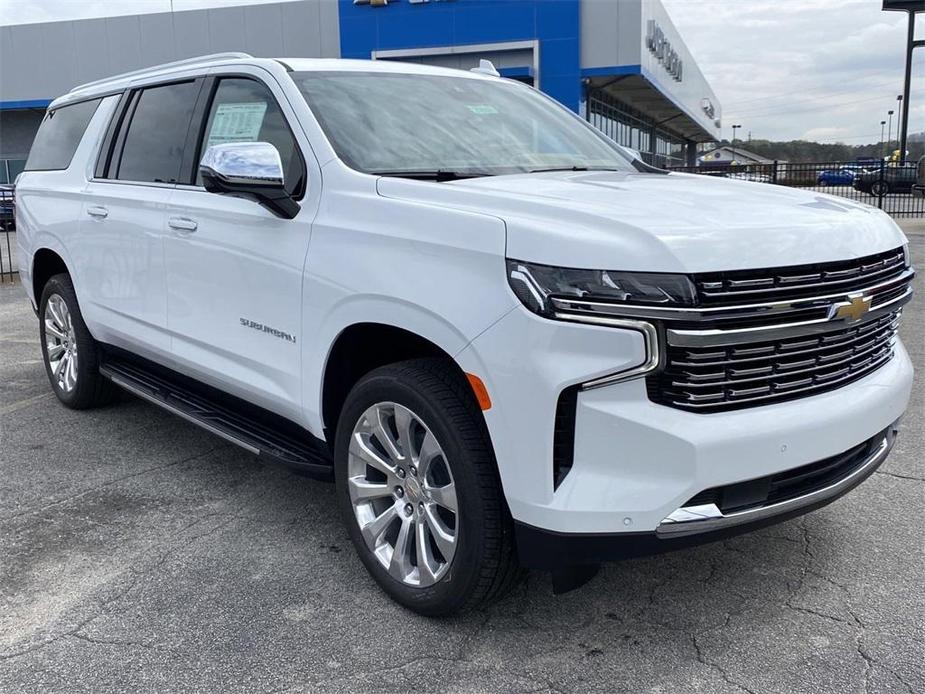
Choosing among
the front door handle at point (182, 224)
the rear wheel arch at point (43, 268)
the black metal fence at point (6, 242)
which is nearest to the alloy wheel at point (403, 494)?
the front door handle at point (182, 224)

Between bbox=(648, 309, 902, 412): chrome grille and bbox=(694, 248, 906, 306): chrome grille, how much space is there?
131 millimetres

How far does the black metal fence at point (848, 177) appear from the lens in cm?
2067

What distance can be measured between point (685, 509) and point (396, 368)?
1049mm

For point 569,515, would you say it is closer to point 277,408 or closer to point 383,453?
point 383,453

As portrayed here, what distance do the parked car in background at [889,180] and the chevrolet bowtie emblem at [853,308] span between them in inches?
805

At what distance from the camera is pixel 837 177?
20703 millimetres

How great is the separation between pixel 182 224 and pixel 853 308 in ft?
9.46

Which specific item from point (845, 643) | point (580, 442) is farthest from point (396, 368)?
point (845, 643)

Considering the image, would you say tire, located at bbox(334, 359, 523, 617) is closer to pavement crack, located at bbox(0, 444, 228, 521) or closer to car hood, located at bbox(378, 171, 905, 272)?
car hood, located at bbox(378, 171, 905, 272)

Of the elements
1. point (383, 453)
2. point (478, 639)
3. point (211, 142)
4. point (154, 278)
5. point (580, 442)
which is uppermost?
point (211, 142)

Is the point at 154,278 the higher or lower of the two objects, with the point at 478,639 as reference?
higher

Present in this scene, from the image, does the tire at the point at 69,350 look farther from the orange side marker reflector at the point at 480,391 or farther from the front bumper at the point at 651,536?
the front bumper at the point at 651,536

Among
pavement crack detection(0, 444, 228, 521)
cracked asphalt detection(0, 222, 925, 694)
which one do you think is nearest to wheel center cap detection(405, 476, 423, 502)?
cracked asphalt detection(0, 222, 925, 694)

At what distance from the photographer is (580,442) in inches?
96.2
